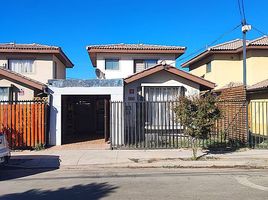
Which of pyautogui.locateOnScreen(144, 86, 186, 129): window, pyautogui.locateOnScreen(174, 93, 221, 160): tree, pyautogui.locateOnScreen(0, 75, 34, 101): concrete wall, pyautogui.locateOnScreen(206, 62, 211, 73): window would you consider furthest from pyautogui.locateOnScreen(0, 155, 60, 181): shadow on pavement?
pyautogui.locateOnScreen(206, 62, 211, 73): window

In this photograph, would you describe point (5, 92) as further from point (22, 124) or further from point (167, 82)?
point (167, 82)

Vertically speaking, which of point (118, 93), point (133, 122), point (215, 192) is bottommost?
point (215, 192)

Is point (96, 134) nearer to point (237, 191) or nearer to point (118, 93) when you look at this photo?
point (118, 93)

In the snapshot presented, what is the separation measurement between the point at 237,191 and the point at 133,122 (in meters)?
8.75

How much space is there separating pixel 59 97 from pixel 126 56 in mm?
8862

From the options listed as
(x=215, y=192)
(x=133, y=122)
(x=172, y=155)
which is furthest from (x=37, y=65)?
(x=215, y=192)

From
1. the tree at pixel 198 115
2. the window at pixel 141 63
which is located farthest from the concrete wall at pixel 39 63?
the tree at pixel 198 115

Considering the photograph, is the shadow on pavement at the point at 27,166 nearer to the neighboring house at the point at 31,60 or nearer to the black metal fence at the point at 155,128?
the black metal fence at the point at 155,128

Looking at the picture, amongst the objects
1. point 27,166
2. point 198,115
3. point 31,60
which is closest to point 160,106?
point 198,115

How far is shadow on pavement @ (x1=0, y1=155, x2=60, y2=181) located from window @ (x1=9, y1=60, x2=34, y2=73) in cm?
1070

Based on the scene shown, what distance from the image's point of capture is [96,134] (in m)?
22.7

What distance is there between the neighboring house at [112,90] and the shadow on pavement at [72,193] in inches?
290

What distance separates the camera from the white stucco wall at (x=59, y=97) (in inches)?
663

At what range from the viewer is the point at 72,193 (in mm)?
8188
